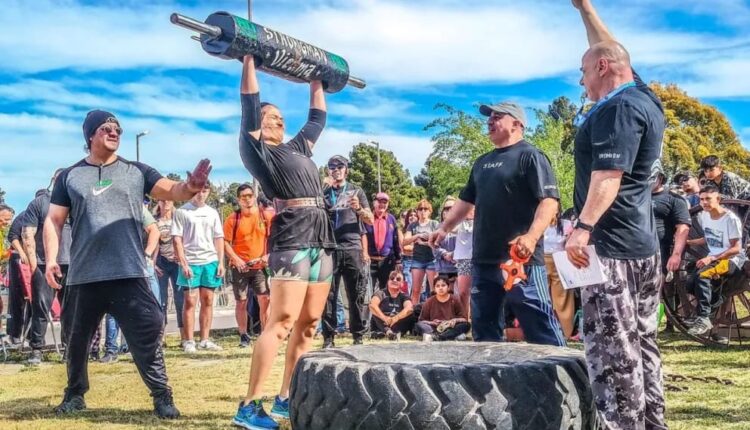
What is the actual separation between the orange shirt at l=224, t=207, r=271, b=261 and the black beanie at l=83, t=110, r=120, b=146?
4696mm

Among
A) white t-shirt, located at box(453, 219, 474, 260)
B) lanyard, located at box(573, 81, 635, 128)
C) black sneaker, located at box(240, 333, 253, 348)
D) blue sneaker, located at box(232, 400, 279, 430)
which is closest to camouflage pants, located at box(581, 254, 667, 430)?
lanyard, located at box(573, 81, 635, 128)

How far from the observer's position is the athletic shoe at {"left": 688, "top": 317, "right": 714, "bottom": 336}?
323 inches

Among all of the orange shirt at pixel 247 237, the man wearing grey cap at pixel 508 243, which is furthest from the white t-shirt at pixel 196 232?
the man wearing grey cap at pixel 508 243

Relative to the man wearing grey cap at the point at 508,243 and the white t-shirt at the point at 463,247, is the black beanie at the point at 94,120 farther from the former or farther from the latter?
the white t-shirt at the point at 463,247

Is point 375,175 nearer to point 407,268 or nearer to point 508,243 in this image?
point 407,268

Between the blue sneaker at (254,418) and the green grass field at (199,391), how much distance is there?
1.16 feet

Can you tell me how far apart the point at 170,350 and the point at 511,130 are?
5.84 metres

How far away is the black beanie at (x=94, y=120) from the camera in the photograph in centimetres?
548

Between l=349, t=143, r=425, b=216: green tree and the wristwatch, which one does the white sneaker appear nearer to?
the wristwatch

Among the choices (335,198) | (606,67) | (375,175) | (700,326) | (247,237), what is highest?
(375,175)

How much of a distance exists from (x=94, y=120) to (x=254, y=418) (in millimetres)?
2363

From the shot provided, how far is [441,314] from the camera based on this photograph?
32.8 feet

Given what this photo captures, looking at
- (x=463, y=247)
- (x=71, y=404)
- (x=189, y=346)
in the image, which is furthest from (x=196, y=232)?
(x=71, y=404)

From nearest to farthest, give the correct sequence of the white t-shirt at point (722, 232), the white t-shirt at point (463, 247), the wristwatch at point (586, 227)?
the wristwatch at point (586, 227), the white t-shirt at point (463, 247), the white t-shirt at point (722, 232)
